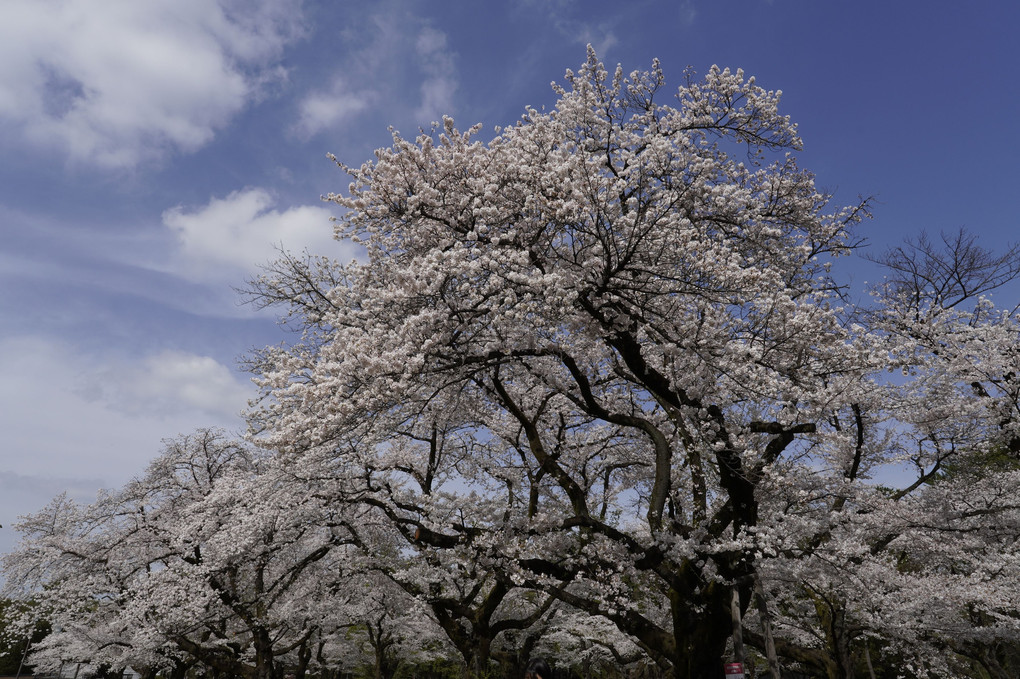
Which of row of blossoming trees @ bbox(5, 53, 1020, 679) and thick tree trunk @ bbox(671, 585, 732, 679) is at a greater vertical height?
row of blossoming trees @ bbox(5, 53, 1020, 679)

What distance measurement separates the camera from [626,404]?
50.7 ft

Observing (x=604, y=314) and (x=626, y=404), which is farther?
(x=626, y=404)

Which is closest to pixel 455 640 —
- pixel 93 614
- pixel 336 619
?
pixel 336 619

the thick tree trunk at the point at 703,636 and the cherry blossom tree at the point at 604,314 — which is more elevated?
the cherry blossom tree at the point at 604,314

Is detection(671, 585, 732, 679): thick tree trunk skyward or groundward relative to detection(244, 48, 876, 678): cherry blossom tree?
groundward

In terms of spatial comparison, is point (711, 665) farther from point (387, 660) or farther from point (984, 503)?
point (387, 660)

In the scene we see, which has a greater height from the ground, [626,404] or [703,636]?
[626,404]

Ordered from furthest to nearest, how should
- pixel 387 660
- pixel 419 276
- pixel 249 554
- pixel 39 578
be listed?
pixel 387 660 < pixel 39 578 < pixel 249 554 < pixel 419 276

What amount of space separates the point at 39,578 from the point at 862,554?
25526 millimetres

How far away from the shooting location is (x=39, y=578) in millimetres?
20703

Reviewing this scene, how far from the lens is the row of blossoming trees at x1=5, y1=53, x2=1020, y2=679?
991cm

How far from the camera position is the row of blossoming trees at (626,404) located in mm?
9906

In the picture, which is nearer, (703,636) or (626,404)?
(703,636)

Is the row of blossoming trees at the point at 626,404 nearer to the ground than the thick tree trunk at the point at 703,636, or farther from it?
farther from it
